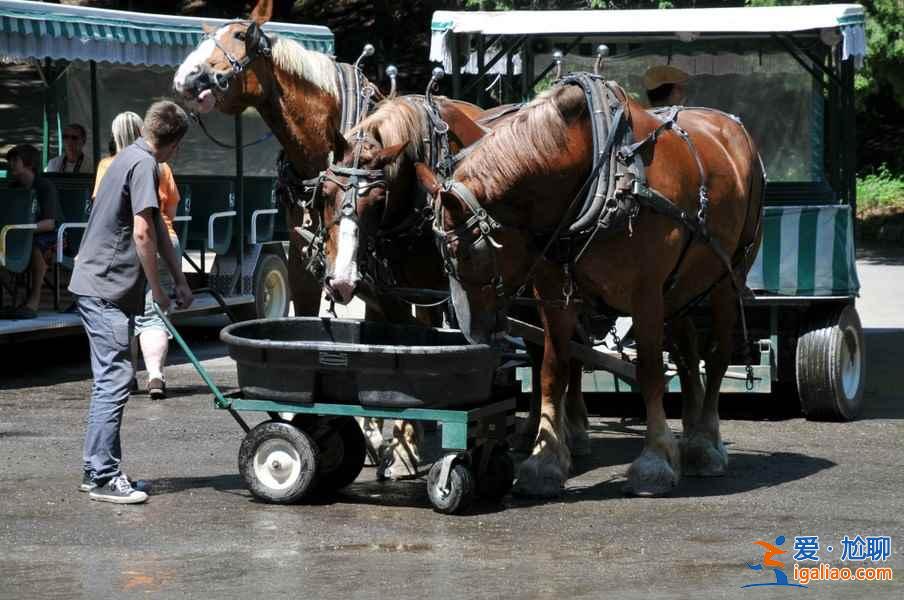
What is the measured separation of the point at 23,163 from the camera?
11.9 m

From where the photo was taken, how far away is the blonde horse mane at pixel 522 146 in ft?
22.2

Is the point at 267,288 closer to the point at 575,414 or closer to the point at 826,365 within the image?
the point at 575,414

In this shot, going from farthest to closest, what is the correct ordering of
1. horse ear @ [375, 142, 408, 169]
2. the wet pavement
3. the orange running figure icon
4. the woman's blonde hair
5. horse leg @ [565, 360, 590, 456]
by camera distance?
the woman's blonde hair → horse leg @ [565, 360, 590, 456] → horse ear @ [375, 142, 408, 169] → the orange running figure icon → the wet pavement

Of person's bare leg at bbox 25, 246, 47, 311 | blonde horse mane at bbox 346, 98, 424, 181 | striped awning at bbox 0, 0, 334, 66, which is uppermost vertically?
striped awning at bbox 0, 0, 334, 66

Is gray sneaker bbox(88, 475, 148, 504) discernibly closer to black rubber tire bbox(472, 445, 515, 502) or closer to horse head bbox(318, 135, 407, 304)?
horse head bbox(318, 135, 407, 304)

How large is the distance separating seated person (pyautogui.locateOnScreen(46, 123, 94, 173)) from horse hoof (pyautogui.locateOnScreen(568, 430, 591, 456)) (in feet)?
22.6

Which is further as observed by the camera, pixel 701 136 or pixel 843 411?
pixel 843 411

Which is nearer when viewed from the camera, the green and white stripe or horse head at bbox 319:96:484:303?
horse head at bbox 319:96:484:303

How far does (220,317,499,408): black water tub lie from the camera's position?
6.71 meters

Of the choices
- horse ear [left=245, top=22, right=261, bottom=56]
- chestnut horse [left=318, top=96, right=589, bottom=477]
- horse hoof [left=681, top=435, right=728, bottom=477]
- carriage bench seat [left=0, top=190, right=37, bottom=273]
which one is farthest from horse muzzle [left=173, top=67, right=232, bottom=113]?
carriage bench seat [left=0, top=190, right=37, bottom=273]

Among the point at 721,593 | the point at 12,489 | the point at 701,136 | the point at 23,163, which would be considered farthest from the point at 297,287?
the point at 23,163

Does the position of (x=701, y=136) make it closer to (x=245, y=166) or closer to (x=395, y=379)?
(x=395, y=379)

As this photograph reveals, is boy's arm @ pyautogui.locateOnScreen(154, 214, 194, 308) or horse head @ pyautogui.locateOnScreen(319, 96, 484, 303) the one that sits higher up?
horse head @ pyautogui.locateOnScreen(319, 96, 484, 303)

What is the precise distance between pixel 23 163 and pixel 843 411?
654 centimetres
